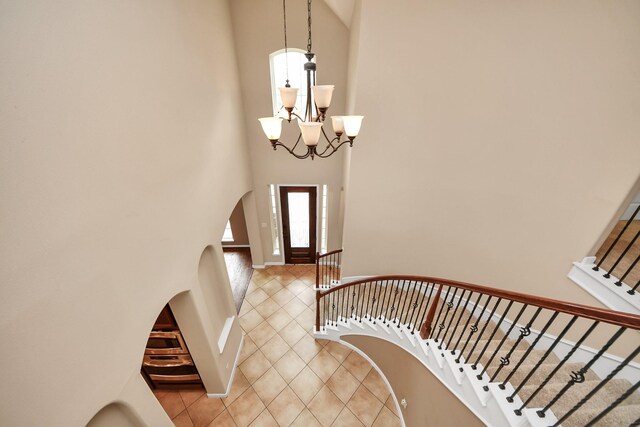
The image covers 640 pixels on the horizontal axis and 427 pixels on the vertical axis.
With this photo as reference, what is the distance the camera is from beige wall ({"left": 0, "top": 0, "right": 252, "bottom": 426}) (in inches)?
50.0

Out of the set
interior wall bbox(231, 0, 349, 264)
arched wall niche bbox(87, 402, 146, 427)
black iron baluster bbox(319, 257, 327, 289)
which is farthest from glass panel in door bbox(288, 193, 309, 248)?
arched wall niche bbox(87, 402, 146, 427)

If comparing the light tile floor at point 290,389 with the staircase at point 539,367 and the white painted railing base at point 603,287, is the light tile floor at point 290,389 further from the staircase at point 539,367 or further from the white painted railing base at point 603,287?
the white painted railing base at point 603,287

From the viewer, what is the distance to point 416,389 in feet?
10.2

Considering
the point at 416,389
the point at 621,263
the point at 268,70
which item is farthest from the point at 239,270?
the point at 621,263

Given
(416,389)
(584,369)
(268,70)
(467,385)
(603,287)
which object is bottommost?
Answer: (416,389)

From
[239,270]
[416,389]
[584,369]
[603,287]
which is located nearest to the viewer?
[584,369]

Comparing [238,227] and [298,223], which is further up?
[298,223]

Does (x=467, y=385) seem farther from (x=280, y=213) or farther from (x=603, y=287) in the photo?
(x=280, y=213)

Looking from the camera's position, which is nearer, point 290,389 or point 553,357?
point 553,357

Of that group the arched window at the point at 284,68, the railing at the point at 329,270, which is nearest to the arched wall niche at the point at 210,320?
the railing at the point at 329,270

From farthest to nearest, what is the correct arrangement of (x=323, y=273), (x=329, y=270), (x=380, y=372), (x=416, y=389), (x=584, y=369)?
(x=329, y=270), (x=323, y=273), (x=380, y=372), (x=416, y=389), (x=584, y=369)

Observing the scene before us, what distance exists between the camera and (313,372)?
4.29 m

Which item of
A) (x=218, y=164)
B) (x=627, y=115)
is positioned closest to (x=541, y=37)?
(x=627, y=115)

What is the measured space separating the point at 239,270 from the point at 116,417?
4.71 m
